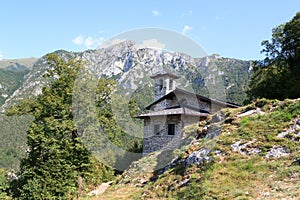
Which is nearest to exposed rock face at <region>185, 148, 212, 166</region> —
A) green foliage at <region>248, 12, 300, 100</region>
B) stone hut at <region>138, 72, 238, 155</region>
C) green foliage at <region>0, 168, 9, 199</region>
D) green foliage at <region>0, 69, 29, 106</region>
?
stone hut at <region>138, 72, 238, 155</region>

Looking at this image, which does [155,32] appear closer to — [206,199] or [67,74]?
[67,74]

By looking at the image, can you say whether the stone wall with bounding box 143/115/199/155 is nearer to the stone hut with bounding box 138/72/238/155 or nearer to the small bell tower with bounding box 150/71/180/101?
the stone hut with bounding box 138/72/238/155

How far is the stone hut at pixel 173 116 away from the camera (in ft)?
73.3

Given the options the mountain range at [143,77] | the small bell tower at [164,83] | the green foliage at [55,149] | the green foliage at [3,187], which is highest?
the mountain range at [143,77]

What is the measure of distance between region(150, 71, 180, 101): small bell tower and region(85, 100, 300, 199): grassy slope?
14888 millimetres

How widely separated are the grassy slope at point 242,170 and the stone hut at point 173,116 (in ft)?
26.2

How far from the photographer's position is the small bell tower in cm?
2906

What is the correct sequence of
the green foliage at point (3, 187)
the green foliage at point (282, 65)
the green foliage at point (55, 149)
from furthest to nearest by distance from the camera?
the green foliage at point (282, 65), the green foliage at point (3, 187), the green foliage at point (55, 149)

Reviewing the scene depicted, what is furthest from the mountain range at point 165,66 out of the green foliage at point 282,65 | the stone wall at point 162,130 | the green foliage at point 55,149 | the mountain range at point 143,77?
the green foliage at point 55,149

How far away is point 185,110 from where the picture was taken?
22234 millimetres

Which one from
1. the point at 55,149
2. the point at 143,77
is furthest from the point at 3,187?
the point at 143,77

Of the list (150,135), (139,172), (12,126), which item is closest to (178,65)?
(12,126)

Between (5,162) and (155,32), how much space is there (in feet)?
265

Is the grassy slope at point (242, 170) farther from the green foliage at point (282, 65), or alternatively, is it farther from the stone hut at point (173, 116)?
the green foliage at point (282, 65)
